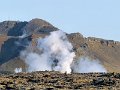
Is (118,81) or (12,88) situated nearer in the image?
(12,88)

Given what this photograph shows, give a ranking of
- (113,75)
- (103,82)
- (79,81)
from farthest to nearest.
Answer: (113,75)
(79,81)
(103,82)

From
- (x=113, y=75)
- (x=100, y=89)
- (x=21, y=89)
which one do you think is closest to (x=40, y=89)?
(x=21, y=89)

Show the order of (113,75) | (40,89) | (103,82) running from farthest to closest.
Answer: (113,75)
(103,82)
(40,89)

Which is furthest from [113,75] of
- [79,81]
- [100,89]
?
[100,89]

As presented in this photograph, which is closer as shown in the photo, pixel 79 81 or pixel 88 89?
pixel 88 89

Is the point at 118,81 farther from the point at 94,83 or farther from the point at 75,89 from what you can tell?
the point at 75,89

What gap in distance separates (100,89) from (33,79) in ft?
161

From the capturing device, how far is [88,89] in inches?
5359

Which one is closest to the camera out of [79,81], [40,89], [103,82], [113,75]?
[40,89]

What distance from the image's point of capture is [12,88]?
136 m

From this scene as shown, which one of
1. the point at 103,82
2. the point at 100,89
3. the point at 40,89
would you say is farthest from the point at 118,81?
the point at 40,89

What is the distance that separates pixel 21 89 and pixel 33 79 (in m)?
50.3

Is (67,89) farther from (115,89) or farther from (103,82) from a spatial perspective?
(103,82)

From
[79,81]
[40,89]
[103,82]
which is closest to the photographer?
[40,89]
